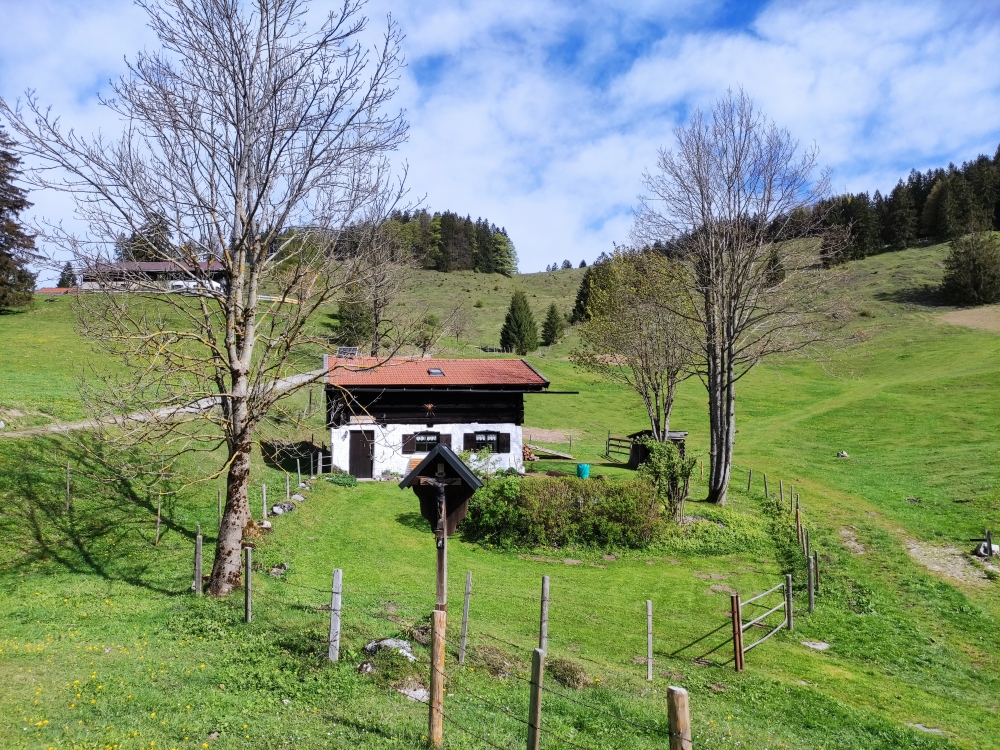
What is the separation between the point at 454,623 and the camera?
38.7 feet

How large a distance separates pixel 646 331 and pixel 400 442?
1366 cm

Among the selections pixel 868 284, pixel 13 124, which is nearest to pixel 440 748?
pixel 13 124

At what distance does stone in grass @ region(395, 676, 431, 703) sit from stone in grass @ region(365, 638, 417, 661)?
449mm

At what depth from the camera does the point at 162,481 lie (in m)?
20.1

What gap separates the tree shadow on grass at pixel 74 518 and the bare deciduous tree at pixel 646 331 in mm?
19970

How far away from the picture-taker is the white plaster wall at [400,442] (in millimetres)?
29734

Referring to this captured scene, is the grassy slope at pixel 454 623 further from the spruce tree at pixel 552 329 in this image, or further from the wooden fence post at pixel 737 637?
the spruce tree at pixel 552 329

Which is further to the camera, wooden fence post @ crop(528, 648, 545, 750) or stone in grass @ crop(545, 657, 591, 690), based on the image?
stone in grass @ crop(545, 657, 591, 690)

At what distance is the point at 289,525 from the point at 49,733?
12.5 m

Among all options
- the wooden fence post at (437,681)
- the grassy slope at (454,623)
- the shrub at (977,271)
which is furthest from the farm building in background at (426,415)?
the shrub at (977,271)

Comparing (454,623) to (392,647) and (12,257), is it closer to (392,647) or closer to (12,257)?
(392,647)

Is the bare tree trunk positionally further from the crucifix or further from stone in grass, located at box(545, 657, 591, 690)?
stone in grass, located at box(545, 657, 591, 690)

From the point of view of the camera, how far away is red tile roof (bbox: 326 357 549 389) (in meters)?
29.6

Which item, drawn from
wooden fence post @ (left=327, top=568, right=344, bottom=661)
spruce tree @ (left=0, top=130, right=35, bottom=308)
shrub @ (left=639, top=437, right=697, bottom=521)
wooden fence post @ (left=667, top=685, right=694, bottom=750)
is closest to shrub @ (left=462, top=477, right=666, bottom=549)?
shrub @ (left=639, top=437, right=697, bottom=521)
